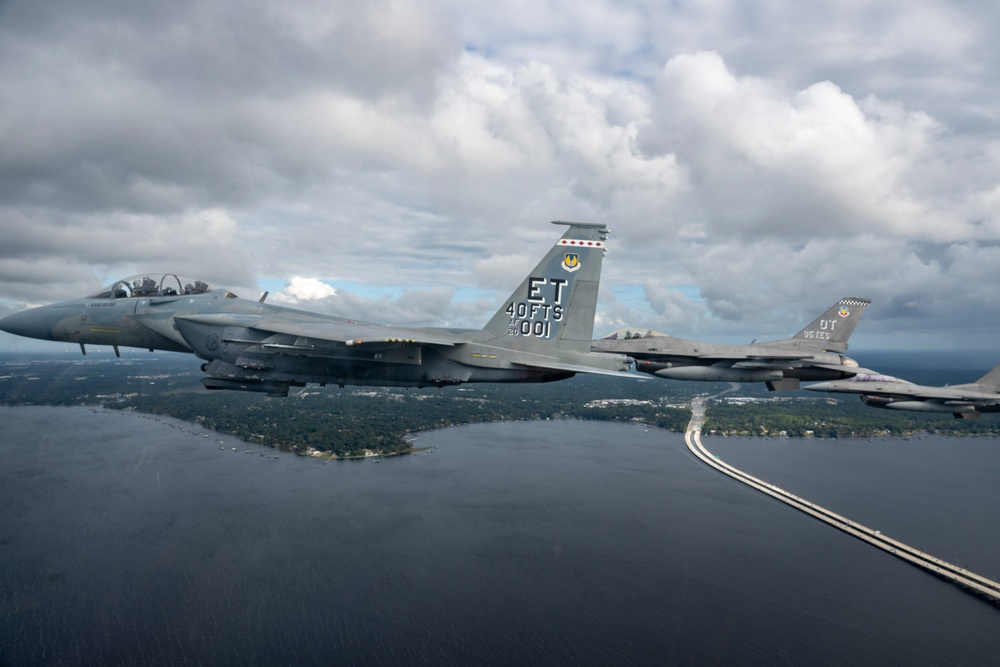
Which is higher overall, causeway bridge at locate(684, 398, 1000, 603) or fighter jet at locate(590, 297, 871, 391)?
fighter jet at locate(590, 297, 871, 391)

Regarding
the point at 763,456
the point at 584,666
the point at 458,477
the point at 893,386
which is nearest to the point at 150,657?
the point at 584,666

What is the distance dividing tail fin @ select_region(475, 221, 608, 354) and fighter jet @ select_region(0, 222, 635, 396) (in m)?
0.03

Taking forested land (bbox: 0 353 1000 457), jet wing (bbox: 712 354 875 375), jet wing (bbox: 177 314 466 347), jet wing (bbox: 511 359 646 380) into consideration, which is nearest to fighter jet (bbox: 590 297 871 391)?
jet wing (bbox: 712 354 875 375)

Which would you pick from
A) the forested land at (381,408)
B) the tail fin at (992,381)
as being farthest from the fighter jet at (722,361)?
the forested land at (381,408)

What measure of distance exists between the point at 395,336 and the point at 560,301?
4.59m

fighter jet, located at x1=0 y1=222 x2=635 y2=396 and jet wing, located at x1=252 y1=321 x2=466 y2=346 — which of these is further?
fighter jet, located at x1=0 y1=222 x2=635 y2=396

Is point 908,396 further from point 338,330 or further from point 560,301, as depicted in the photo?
point 338,330

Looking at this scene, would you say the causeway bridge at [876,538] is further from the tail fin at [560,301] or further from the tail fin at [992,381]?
the tail fin at [560,301]

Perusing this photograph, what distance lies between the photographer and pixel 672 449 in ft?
205

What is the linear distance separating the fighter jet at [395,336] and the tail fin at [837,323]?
17.4 metres

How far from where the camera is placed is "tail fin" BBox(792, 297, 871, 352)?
80.0 ft

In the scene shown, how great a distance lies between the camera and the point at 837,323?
2452cm

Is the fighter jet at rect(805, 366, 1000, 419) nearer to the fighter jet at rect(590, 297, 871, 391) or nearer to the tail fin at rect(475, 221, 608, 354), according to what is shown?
the fighter jet at rect(590, 297, 871, 391)

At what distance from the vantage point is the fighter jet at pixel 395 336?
1247 centimetres
